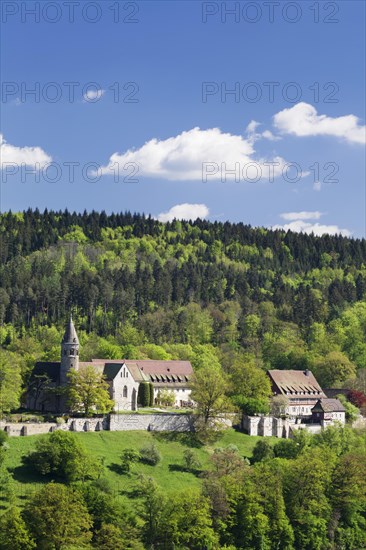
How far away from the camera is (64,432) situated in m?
83.1

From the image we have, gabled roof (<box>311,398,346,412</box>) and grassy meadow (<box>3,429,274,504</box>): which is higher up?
gabled roof (<box>311,398,346,412</box>)

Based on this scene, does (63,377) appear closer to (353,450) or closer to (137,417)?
(137,417)

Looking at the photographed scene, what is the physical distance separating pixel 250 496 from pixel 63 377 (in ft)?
95.9

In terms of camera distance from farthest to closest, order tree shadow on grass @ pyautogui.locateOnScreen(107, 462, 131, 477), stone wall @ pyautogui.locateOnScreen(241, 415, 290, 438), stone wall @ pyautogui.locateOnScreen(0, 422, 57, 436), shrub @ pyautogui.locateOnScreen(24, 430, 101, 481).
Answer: stone wall @ pyautogui.locateOnScreen(241, 415, 290, 438) < stone wall @ pyautogui.locateOnScreen(0, 422, 57, 436) < tree shadow on grass @ pyautogui.locateOnScreen(107, 462, 131, 477) < shrub @ pyautogui.locateOnScreen(24, 430, 101, 481)

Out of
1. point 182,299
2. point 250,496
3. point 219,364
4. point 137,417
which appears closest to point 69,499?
point 250,496

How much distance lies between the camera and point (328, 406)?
111750mm

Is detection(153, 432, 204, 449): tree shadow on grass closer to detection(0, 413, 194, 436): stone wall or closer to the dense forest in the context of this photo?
the dense forest

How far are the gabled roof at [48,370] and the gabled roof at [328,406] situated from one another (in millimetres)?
33042

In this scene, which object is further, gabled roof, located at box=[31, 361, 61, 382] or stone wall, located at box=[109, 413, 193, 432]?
gabled roof, located at box=[31, 361, 61, 382]

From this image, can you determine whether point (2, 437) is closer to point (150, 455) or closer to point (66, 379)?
point (150, 455)

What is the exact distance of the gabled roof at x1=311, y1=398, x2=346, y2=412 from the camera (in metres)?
111

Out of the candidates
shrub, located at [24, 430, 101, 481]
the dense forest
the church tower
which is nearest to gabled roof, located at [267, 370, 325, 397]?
the dense forest

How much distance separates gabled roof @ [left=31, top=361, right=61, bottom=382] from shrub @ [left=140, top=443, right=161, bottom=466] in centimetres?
1734

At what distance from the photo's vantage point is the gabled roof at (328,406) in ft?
364
